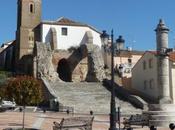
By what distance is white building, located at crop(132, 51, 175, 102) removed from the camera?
5203cm

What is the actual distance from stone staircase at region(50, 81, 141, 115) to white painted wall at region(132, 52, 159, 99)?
16.8 ft

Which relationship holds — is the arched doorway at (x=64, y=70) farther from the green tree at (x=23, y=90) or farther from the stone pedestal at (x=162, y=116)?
the green tree at (x=23, y=90)

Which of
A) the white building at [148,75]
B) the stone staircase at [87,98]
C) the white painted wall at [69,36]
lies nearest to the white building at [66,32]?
the white painted wall at [69,36]

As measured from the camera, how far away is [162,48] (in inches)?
1209

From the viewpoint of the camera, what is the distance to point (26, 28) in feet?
231

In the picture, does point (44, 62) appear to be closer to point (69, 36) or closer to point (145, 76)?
point (69, 36)

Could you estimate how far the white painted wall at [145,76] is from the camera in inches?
2114

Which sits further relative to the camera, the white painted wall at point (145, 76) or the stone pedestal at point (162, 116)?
the white painted wall at point (145, 76)

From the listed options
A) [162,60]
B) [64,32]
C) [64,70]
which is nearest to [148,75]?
[64,70]

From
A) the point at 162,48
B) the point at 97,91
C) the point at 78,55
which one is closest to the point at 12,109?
the point at 97,91

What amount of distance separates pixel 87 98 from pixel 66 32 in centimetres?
2360

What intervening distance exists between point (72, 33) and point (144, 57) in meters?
17.0

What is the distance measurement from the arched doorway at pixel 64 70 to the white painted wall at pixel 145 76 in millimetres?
12143

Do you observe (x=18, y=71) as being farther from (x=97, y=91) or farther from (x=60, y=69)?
(x=97, y=91)
